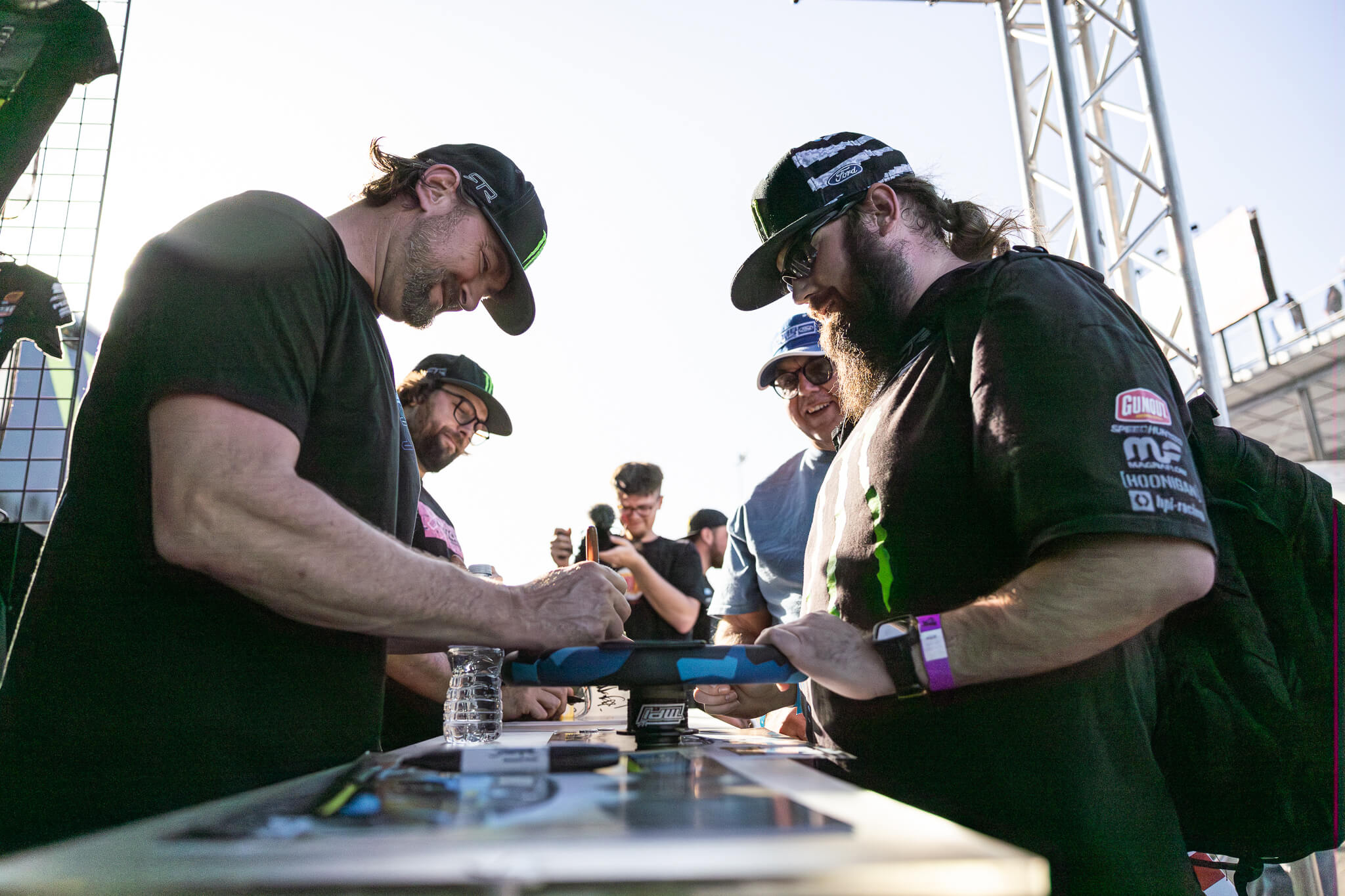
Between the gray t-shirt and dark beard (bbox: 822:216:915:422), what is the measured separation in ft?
4.19

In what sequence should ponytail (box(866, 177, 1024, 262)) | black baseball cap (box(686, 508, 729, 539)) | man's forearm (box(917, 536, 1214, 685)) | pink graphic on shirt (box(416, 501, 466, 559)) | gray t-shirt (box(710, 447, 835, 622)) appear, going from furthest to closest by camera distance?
1. black baseball cap (box(686, 508, 729, 539))
2. gray t-shirt (box(710, 447, 835, 622))
3. pink graphic on shirt (box(416, 501, 466, 559))
4. ponytail (box(866, 177, 1024, 262))
5. man's forearm (box(917, 536, 1214, 685))

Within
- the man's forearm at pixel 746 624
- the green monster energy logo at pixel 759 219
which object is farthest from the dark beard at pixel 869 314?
the man's forearm at pixel 746 624

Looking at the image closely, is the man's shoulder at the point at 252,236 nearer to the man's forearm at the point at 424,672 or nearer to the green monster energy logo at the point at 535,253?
the green monster energy logo at the point at 535,253

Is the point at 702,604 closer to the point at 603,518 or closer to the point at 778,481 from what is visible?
the point at 603,518

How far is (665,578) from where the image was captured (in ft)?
14.7

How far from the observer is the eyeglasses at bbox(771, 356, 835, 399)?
320 centimetres

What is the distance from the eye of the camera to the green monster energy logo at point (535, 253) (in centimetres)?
210

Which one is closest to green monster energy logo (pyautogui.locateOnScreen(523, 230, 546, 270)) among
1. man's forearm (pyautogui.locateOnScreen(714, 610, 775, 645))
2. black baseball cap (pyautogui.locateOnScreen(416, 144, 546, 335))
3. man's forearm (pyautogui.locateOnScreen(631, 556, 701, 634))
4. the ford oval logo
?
black baseball cap (pyautogui.locateOnScreen(416, 144, 546, 335))

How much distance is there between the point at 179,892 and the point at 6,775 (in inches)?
34.2

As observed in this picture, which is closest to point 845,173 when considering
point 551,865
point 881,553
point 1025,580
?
point 881,553

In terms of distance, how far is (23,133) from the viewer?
10.6 ft

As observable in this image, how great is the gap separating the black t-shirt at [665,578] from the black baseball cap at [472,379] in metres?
1.13

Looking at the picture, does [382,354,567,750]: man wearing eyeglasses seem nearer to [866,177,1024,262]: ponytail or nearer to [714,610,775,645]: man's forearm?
[714,610,775,645]: man's forearm

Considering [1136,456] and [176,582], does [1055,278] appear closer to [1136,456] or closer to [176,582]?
[1136,456]
